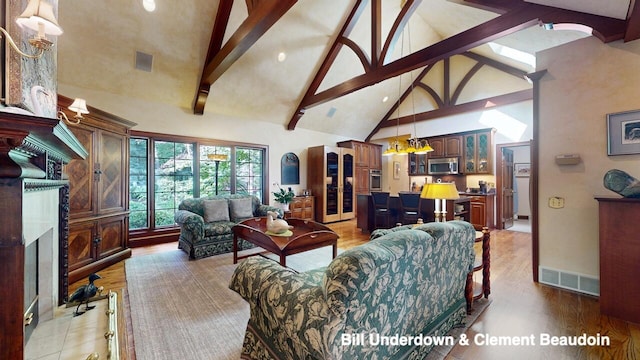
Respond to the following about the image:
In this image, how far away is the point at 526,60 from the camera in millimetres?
4887

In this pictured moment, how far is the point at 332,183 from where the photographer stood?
7051mm

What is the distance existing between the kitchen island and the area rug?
87.6 inches

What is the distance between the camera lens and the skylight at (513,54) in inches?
187

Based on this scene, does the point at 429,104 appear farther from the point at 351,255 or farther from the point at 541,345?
the point at 351,255

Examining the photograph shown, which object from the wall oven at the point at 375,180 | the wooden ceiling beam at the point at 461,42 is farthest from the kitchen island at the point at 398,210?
the wall oven at the point at 375,180

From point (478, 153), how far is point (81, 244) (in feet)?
25.8

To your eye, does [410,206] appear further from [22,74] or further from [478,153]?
[22,74]

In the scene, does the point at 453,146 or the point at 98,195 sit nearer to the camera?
the point at 98,195

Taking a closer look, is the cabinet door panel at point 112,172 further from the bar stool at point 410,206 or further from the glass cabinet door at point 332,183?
the bar stool at point 410,206

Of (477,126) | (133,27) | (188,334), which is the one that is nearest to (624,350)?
(188,334)

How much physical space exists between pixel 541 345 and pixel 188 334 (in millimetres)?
2638

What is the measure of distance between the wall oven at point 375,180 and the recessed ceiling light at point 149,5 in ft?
21.0

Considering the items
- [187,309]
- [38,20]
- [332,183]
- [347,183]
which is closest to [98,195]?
[187,309]

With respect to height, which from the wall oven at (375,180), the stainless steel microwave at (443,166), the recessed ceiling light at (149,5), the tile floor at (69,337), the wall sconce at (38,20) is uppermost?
the recessed ceiling light at (149,5)
